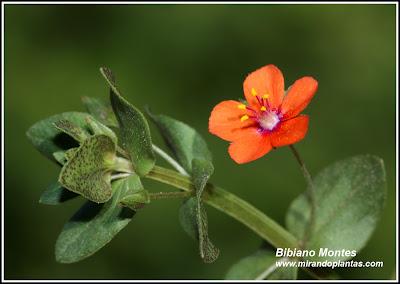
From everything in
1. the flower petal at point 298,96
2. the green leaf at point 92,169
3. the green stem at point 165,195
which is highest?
the flower petal at point 298,96

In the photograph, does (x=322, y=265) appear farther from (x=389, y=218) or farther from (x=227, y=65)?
(x=227, y=65)

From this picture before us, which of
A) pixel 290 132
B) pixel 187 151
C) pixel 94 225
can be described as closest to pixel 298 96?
pixel 290 132

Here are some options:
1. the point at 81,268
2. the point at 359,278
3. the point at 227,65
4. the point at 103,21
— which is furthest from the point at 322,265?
the point at 103,21

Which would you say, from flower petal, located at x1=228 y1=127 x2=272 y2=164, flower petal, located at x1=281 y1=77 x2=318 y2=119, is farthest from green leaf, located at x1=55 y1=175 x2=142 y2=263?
flower petal, located at x1=281 y1=77 x2=318 y2=119

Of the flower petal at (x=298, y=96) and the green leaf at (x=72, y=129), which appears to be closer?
the green leaf at (x=72, y=129)

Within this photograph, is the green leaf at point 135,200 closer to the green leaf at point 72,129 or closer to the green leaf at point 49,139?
the green leaf at point 72,129

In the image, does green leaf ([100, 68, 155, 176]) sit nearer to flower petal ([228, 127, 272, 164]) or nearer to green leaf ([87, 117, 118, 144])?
green leaf ([87, 117, 118, 144])

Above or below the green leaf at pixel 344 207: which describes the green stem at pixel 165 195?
above

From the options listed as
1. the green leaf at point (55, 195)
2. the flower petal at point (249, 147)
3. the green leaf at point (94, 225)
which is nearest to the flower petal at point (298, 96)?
the flower petal at point (249, 147)
